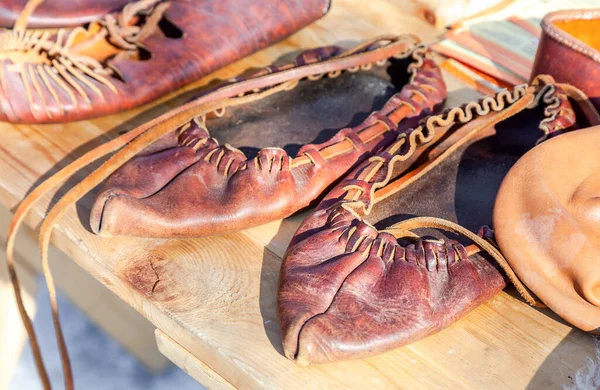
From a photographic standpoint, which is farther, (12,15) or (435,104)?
(12,15)

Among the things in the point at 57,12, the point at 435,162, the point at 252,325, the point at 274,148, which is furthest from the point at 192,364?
the point at 57,12

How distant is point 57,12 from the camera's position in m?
1.40

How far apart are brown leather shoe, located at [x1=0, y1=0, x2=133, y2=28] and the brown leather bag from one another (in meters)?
0.88

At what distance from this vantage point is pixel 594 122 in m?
1.07

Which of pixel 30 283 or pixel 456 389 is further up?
pixel 456 389

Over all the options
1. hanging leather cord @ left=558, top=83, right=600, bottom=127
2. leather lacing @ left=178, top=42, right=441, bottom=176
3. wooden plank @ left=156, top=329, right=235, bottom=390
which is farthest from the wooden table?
hanging leather cord @ left=558, top=83, right=600, bottom=127

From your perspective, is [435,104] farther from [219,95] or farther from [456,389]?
[456,389]

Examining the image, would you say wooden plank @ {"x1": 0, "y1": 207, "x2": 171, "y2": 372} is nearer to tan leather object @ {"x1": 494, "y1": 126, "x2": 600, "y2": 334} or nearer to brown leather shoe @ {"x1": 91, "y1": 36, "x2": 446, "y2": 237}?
brown leather shoe @ {"x1": 91, "y1": 36, "x2": 446, "y2": 237}

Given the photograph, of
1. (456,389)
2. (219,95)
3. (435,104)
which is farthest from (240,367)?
(435,104)

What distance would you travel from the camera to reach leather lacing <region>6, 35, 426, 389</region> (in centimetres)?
101

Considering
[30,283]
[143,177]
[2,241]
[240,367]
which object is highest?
[143,177]

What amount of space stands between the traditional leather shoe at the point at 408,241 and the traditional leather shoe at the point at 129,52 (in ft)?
1.65

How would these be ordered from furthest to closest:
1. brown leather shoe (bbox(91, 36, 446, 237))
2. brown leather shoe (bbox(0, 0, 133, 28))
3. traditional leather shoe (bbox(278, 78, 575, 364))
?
brown leather shoe (bbox(0, 0, 133, 28)) < brown leather shoe (bbox(91, 36, 446, 237)) < traditional leather shoe (bbox(278, 78, 575, 364))

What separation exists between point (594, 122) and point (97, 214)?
779mm
